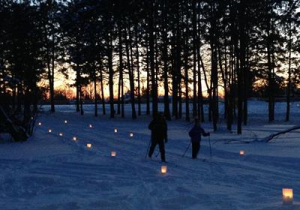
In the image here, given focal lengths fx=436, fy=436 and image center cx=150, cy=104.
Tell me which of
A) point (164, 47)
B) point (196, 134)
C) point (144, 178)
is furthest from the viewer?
point (164, 47)

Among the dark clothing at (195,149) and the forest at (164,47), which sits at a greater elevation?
the forest at (164,47)

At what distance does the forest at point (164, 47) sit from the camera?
2460 centimetres

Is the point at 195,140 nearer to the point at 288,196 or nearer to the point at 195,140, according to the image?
the point at 195,140

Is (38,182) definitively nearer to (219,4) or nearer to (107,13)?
(219,4)

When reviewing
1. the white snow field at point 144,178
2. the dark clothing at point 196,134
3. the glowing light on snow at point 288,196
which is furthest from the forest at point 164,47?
the glowing light on snow at point 288,196

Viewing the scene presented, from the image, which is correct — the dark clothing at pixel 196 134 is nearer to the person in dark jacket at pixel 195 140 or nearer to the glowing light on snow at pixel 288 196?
the person in dark jacket at pixel 195 140

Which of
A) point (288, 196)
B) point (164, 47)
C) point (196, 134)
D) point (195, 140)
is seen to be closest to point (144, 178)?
point (288, 196)

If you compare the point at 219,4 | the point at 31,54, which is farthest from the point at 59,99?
the point at 219,4

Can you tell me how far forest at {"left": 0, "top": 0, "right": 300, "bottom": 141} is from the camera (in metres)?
24.6

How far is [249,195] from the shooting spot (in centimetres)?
915

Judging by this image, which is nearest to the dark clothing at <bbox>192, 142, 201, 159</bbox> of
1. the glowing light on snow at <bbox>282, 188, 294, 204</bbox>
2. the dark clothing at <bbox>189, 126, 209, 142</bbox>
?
the dark clothing at <bbox>189, 126, 209, 142</bbox>

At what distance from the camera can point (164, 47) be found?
38031 mm

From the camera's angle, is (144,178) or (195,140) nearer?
(144,178)

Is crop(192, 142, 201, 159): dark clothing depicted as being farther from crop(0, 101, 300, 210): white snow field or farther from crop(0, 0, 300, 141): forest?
crop(0, 0, 300, 141): forest
